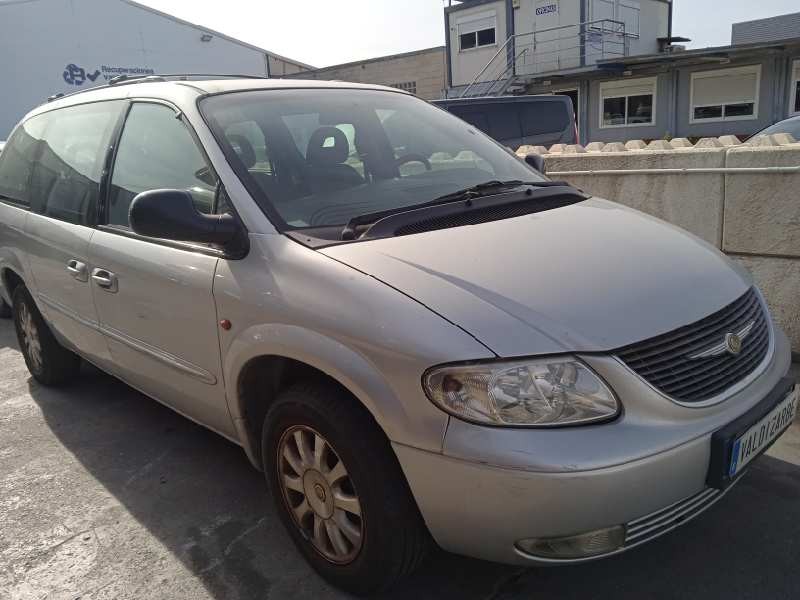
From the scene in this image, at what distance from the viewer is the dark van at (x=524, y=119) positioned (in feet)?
30.1

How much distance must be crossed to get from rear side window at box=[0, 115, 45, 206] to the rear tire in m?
0.61

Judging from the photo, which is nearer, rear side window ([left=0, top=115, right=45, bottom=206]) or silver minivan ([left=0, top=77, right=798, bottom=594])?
silver minivan ([left=0, top=77, right=798, bottom=594])

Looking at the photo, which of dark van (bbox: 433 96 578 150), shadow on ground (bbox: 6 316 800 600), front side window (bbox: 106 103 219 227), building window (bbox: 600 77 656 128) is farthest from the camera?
building window (bbox: 600 77 656 128)

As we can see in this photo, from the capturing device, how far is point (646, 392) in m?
1.83

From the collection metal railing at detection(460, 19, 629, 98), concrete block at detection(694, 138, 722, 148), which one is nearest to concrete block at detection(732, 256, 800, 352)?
concrete block at detection(694, 138, 722, 148)

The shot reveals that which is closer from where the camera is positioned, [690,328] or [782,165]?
[690,328]

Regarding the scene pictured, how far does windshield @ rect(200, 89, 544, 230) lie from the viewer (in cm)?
254

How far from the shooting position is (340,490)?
2.16 meters

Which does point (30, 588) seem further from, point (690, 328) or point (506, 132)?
point (506, 132)

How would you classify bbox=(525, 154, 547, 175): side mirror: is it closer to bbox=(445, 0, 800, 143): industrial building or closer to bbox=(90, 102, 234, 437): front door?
bbox=(90, 102, 234, 437): front door

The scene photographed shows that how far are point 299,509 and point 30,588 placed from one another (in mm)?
1055

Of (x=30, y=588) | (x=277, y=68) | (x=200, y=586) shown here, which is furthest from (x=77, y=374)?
(x=277, y=68)

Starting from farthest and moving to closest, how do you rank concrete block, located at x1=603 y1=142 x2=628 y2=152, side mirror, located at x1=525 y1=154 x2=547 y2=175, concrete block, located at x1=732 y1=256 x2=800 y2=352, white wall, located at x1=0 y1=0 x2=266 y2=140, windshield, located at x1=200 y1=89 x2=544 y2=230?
white wall, located at x1=0 y1=0 x2=266 y2=140
concrete block, located at x1=603 y1=142 x2=628 y2=152
concrete block, located at x1=732 y1=256 x2=800 y2=352
side mirror, located at x1=525 y1=154 x2=547 y2=175
windshield, located at x1=200 y1=89 x2=544 y2=230

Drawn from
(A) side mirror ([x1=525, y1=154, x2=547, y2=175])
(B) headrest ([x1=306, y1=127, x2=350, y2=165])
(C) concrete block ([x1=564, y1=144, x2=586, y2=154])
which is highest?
(B) headrest ([x1=306, y1=127, x2=350, y2=165])
